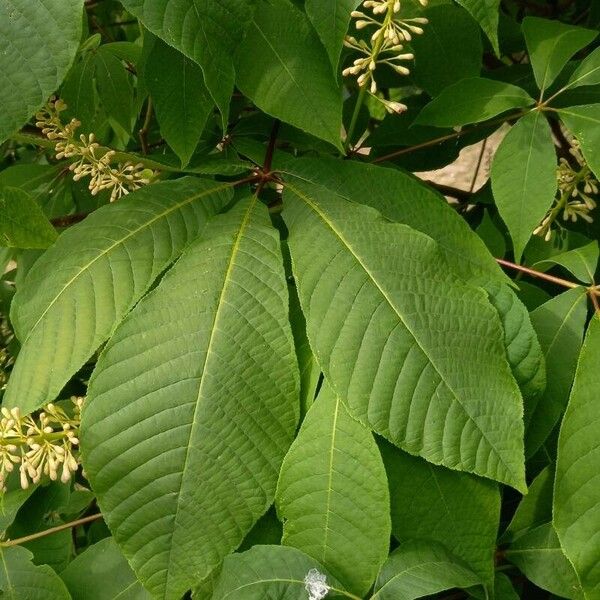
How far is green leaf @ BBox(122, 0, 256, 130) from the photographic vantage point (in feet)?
2.78

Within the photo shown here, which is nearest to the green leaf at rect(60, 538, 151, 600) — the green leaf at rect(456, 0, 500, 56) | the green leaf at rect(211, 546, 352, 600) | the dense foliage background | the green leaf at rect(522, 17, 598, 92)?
the dense foliage background

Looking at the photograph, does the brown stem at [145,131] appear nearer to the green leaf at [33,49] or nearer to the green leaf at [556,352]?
the green leaf at [33,49]

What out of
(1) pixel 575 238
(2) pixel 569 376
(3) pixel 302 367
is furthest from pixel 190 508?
(1) pixel 575 238

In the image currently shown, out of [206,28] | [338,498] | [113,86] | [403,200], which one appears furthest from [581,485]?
[113,86]

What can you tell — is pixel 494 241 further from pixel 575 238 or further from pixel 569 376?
pixel 569 376

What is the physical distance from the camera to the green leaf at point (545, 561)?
931 mm

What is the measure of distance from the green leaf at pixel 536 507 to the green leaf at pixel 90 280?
22.0 inches

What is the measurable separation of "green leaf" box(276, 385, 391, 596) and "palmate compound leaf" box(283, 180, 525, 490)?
0.06 m

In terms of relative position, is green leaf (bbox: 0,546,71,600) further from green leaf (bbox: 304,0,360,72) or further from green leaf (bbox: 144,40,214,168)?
green leaf (bbox: 304,0,360,72)

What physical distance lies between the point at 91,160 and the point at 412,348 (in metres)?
0.54

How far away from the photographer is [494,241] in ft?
4.12

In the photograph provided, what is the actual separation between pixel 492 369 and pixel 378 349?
135 millimetres

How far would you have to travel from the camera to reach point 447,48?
1248 millimetres

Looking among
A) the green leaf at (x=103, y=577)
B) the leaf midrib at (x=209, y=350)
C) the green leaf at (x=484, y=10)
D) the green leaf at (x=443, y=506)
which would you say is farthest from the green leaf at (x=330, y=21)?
the green leaf at (x=103, y=577)
